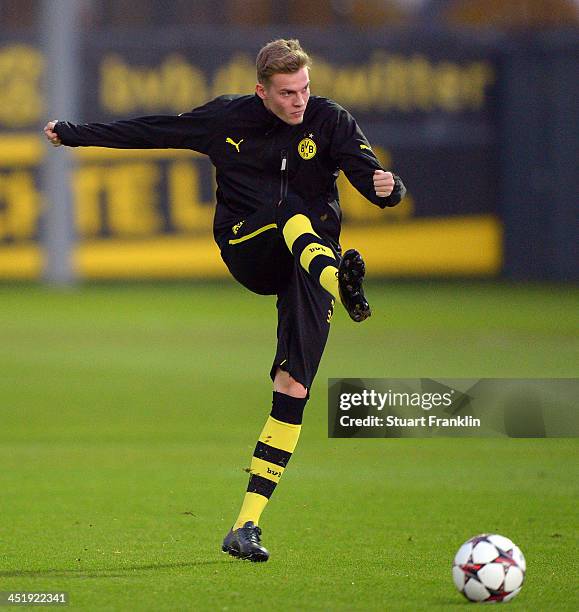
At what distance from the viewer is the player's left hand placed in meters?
6.39

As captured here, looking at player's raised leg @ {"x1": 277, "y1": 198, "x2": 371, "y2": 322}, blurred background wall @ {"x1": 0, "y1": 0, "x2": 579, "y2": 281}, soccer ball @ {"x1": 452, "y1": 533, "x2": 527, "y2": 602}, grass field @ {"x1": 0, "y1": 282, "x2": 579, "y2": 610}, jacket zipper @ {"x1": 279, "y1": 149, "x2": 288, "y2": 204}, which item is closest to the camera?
soccer ball @ {"x1": 452, "y1": 533, "x2": 527, "y2": 602}

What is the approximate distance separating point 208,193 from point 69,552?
2166 cm

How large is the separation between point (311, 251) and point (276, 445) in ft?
3.09

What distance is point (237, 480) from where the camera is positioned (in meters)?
9.17

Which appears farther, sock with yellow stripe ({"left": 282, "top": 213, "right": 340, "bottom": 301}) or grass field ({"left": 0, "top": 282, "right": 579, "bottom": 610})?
sock with yellow stripe ({"left": 282, "top": 213, "right": 340, "bottom": 301})

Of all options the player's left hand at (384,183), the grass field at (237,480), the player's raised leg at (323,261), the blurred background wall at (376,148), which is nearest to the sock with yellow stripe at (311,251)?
the player's raised leg at (323,261)

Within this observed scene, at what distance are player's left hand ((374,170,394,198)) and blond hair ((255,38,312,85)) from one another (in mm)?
579

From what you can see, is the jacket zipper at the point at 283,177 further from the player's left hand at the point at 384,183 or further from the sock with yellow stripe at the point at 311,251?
the player's left hand at the point at 384,183

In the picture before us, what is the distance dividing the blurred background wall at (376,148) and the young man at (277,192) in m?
21.1

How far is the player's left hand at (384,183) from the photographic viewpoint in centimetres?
639

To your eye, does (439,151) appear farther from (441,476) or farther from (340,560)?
(340,560)

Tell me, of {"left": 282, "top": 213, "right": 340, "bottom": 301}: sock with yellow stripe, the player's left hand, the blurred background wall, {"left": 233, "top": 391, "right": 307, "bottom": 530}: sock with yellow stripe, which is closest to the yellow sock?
{"left": 233, "top": 391, "right": 307, "bottom": 530}: sock with yellow stripe

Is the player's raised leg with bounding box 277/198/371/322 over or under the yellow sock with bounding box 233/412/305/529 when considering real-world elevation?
over

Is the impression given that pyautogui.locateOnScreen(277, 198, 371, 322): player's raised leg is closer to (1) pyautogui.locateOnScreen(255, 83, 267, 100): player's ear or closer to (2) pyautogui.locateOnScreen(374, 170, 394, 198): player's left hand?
(2) pyautogui.locateOnScreen(374, 170, 394, 198): player's left hand
